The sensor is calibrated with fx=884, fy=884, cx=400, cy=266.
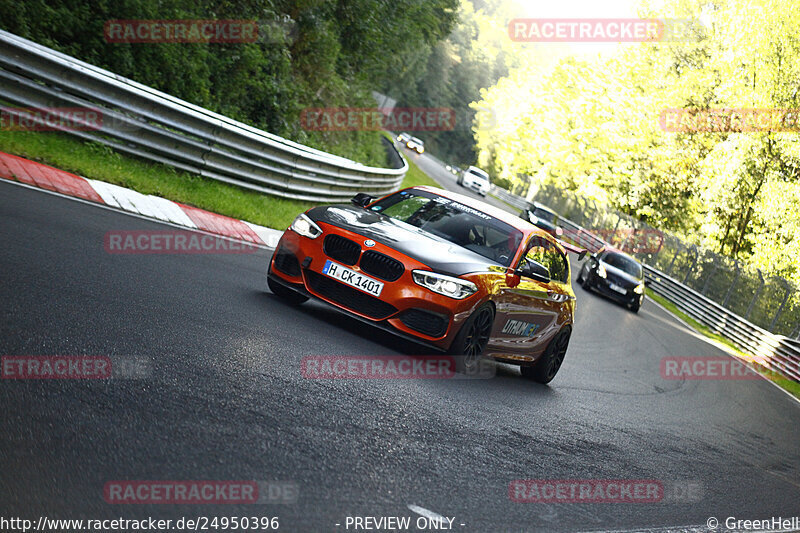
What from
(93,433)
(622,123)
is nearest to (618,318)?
(93,433)

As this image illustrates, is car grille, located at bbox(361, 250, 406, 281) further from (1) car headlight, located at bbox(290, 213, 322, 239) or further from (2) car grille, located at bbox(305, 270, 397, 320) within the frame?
(1) car headlight, located at bbox(290, 213, 322, 239)

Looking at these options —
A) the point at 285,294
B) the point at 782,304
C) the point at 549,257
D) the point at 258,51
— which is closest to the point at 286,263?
the point at 285,294

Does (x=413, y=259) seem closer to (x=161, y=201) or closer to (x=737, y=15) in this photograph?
(x=161, y=201)

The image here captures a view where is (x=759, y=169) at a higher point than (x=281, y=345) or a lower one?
higher

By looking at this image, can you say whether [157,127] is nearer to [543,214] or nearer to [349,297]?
[349,297]

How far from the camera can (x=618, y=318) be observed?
71.4 feet

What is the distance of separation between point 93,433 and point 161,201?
8429mm

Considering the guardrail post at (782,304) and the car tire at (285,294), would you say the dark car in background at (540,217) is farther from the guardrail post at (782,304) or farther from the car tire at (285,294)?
the car tire at (285,294)

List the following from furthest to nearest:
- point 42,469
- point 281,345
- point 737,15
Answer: point 737,15, point 281,345, point 42,469

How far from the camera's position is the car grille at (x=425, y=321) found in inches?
296

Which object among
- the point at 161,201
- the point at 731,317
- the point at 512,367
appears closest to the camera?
the point at 512,367

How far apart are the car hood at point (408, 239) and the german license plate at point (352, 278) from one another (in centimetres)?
35

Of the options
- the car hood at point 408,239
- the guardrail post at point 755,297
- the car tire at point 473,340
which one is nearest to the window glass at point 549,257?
the car hood at point 408,239

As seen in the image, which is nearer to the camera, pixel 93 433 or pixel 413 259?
pixel 93 433
